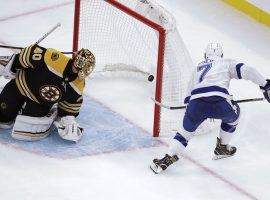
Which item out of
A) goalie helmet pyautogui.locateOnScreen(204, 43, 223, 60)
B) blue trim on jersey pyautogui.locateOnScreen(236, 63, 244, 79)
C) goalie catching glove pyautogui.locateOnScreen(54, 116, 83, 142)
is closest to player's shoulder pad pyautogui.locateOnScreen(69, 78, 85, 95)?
goalie catching glove pyautogui.locateOnScreen(54, 116, 83, 142)

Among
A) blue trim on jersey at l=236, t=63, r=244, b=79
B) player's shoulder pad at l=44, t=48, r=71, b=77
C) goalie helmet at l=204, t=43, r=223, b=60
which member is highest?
goalie helmet at l=204, t=43, r=223, b=60

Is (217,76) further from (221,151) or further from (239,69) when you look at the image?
(221,151)

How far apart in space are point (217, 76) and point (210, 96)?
0.35ft

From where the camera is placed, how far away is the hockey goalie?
14.9 ft

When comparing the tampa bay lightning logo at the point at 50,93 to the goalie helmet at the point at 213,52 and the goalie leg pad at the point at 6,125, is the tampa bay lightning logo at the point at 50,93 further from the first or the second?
the goalie helmet at the point at 213,52

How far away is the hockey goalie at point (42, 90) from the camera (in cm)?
454

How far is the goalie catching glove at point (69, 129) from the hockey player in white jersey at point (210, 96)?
0.44m

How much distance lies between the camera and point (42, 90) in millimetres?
4551

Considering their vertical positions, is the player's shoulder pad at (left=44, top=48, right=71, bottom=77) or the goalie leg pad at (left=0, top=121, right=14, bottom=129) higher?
the player's shoulder pad at (left=44, top=48, right=71, bottom=77)

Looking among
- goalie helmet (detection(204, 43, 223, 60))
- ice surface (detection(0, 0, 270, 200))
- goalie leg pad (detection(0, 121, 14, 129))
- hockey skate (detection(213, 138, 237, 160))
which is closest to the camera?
ice surface (detection(0, 0, 270, 200))

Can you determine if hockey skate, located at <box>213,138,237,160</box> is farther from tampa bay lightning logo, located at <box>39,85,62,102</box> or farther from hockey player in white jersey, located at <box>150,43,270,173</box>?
tampa bay lightning logo, located at <box>39,85,62,102</box>

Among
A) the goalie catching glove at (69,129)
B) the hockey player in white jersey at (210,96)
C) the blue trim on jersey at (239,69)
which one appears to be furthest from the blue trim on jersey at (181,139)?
the goalie catching glove at (69,129)

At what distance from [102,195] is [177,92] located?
806 millimetres

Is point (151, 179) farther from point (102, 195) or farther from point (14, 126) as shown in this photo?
point (14, 126)
